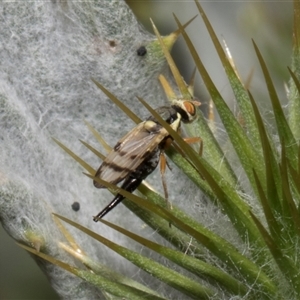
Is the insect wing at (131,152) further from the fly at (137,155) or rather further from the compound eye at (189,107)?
the compound eye at (189,107)

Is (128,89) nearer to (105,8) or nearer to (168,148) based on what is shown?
(105,8)

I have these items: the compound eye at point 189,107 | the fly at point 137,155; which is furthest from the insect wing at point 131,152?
the compound eye at point 189,107

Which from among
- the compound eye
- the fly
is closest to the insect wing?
the fly

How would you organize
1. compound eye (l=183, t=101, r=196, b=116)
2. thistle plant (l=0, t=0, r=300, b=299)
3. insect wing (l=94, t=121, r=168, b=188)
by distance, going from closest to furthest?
thistle plant (l=0, t=0, r=300, b=299), insect wing (l=94, t=121, r=168, b=188), compound eye (l=183, t=101, r=196, b=116)

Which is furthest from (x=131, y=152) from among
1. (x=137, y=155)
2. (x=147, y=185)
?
(x=147, y=185)

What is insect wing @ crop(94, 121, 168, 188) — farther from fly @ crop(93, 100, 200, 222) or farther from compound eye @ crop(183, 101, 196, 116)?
compound eye @ crop(183, 101, 196, 116)
